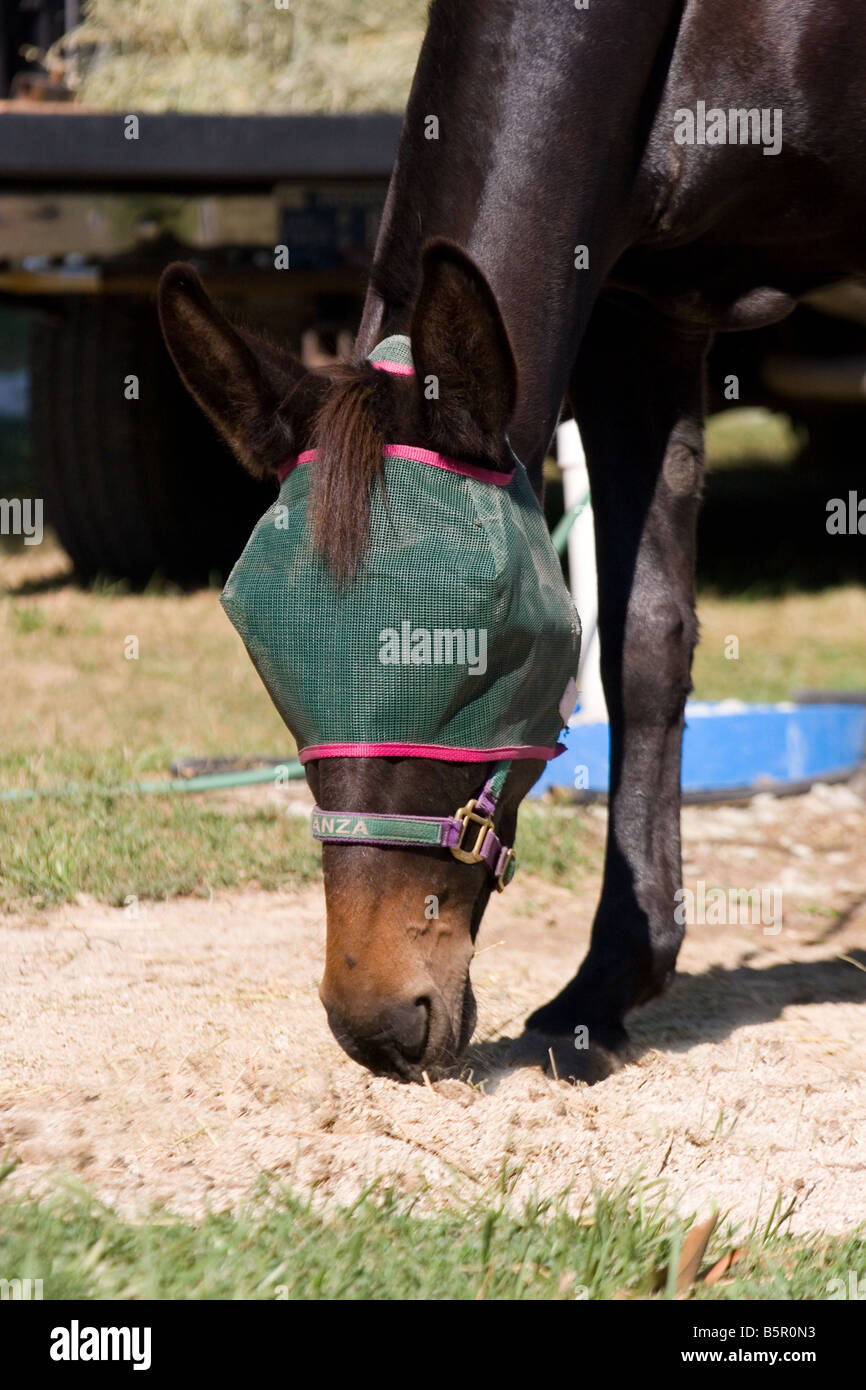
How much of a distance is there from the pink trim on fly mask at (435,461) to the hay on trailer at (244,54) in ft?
15.1

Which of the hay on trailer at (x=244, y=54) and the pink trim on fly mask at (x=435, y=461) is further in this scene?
the hay on trailer at (x=244, y=54)

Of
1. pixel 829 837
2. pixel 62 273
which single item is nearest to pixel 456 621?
pixel 829 837

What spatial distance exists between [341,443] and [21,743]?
9.56ft

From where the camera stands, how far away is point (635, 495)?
2801mm

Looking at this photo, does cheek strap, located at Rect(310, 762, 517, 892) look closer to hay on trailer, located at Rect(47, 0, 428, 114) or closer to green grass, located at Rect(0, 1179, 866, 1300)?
green grass, located at Rect(0, 1179, 866, 1300)

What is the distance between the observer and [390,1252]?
1782 millimetres

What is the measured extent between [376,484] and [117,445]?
4.87 m

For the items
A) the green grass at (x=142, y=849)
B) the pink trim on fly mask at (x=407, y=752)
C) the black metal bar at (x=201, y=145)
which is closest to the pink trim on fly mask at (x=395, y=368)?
the pink trim on fly mask at (x=407, y=752)

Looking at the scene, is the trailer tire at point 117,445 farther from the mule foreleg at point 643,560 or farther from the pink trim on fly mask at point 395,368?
the pink trim on fly mask at point 395,368

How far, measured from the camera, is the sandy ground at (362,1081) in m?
2.04

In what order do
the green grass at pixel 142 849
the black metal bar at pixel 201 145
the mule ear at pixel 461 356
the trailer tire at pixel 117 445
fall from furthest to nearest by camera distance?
the trailer tire at pixel 117 445 → the black metal bar at pixel 201 145 → the green grass at pixel 142 849 → the mule ear at pixel 461 356

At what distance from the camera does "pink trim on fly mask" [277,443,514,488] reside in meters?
1.95

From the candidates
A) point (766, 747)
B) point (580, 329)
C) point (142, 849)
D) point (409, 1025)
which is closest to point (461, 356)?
point (580, 329)

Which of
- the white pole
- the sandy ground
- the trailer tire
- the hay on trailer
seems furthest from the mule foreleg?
the trailer tire
